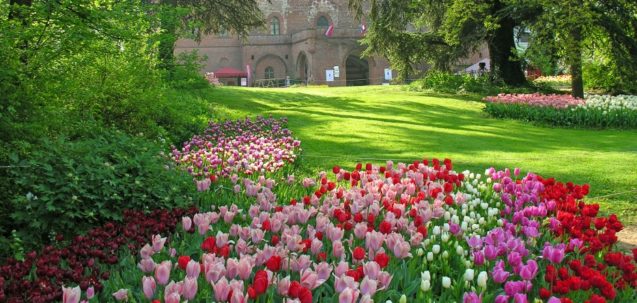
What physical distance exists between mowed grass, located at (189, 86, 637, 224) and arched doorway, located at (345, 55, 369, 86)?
4099 centimetres

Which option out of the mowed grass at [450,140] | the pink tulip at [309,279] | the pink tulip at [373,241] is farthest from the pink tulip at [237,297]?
the mowed grass at [450,140]

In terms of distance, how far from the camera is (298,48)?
197ft

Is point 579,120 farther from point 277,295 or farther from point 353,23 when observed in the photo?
point 353,23

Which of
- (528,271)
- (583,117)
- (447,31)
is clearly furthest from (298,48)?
(528,271)

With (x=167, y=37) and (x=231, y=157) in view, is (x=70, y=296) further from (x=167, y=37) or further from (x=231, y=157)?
(x=167, y=37)

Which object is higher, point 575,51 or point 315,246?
point 575,51

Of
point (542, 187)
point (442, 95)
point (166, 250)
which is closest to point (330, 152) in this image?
point (542, 187)

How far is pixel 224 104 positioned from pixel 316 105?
116 inches

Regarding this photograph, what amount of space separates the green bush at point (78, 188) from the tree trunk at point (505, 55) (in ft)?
69.1

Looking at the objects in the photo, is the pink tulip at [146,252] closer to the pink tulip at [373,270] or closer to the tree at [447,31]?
the pink tulip at [373,270]

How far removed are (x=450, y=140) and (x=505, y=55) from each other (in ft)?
46.0

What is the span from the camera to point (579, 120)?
53.2 feet

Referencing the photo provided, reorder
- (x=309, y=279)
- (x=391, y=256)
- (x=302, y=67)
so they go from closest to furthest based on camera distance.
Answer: (x=309, y=279) < (x=391, y=256) < (x=302, y=67)

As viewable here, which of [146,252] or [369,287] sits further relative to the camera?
[146,252]
